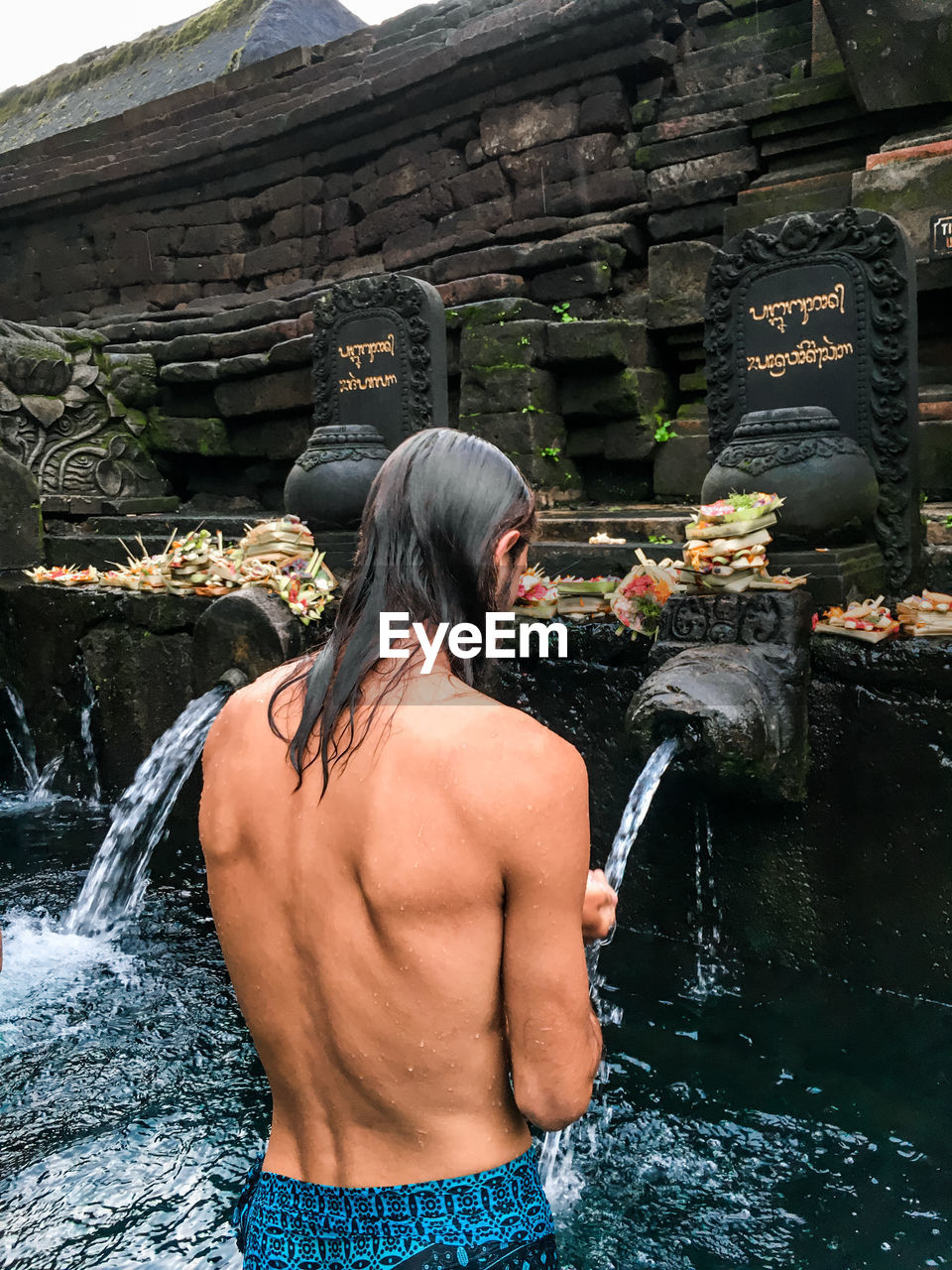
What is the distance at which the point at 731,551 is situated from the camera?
3.65m

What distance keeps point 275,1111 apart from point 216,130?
1425 cm

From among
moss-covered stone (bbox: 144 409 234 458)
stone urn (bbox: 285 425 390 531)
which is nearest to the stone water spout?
stone urn (bbox: 285 425 390 531)

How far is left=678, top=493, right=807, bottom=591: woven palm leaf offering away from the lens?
3.66 metres

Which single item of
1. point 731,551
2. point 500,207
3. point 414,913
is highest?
point 500,207

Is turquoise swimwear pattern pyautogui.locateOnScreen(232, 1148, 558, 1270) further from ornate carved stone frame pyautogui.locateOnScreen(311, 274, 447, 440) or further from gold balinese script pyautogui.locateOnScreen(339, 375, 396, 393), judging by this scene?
gold balinese script pyautogui.locateOnScreen(339, 375, 396, 393)

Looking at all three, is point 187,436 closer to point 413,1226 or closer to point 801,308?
point 801,308

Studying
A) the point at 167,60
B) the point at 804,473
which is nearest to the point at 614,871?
the point at 804,473

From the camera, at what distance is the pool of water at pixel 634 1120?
98.7 inches

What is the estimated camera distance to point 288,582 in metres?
5.05

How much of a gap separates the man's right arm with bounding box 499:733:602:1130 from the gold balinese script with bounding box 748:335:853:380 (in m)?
3.45

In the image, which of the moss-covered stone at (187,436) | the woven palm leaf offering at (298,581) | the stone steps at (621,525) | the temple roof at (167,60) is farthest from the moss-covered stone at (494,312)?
the temple roof at (167,60)

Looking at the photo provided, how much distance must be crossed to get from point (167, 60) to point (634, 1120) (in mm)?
18546

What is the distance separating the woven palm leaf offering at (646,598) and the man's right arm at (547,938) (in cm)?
265

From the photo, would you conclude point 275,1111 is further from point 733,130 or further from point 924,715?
point 733,130
